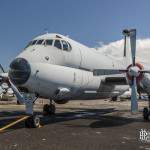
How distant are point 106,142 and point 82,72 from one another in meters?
8.95

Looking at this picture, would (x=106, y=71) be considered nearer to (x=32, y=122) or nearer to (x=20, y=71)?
(x=20, y=71)

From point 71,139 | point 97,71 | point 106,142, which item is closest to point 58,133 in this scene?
point 71,139

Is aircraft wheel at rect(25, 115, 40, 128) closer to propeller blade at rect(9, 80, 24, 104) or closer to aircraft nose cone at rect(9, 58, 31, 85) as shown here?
propeller blade at rect(9, 80, 24, 104)

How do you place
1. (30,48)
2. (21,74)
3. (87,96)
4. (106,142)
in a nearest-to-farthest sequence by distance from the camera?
1. (106,142)
2. (21,74)
3. (30,48)
4. (87,96)

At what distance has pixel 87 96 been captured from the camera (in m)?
23.8

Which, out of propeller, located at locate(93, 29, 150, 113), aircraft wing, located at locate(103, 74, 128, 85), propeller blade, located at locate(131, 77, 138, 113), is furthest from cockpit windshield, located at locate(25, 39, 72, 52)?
aircraft wing, located at locate(103, 74, 128, 85)

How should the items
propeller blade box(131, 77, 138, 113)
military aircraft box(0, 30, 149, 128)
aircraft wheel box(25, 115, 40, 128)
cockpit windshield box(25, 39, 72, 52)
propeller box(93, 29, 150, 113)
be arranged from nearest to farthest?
aircraft wheel box(25, 115, 40, 128) < military aircraft box(0, 30, 149, 128) < cockpit windshield box(25, 39, 72, 52) < propeller blade box(131, 77, 138, 113) < propeller box(93, 29, 150, 113)

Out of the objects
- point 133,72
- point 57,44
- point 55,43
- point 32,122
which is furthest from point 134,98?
point 32,122

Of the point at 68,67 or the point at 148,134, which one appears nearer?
the point at 148,134

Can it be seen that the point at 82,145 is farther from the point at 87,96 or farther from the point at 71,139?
the point at 87,96

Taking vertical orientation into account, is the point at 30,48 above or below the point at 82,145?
above

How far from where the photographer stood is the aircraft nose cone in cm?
1678

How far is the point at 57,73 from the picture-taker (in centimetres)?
1834

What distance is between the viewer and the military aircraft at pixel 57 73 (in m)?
17.0
